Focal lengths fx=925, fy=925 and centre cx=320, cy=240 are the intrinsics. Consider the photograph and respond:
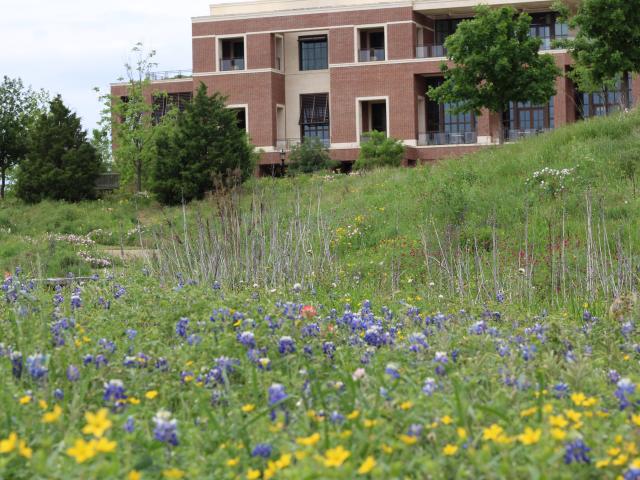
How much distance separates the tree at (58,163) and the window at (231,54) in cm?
1548

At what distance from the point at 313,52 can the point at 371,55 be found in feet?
10.9

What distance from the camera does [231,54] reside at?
4806 cm

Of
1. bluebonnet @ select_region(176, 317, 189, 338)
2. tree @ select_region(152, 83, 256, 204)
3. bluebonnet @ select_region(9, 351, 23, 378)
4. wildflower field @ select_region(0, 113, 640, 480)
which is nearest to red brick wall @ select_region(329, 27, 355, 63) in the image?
tree @ select_region(152, 83, 256, 204)

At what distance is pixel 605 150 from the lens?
17031 mm

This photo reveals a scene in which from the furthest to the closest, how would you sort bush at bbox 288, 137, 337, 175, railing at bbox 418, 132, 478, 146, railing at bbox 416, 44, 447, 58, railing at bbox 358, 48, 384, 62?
railing at bbox 358, 48, 384, 62 → railing at bbox 416, 44, 447, 58 → railing at bbox 418, 132, 478, 146 → bush at bbox 288, 137, 337, 175

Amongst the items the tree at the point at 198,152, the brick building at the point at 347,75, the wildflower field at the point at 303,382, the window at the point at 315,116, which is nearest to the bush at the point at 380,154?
the brick building at the point at 347,75

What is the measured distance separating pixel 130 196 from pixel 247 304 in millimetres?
27539

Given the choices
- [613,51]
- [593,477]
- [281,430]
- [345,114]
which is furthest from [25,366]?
[345,114]

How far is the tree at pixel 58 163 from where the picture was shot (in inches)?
1202

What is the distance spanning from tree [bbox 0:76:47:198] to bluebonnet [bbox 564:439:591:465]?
3667 centimetres

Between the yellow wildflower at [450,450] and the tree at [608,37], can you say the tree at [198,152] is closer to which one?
the tree at [608,37]

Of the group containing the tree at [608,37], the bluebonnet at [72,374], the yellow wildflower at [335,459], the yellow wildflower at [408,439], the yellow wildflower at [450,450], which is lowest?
the yellow wildflower at [450,450]

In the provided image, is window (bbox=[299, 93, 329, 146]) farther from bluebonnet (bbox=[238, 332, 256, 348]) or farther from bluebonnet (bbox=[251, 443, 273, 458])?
bluebonnet (bbox=[251, 443, 273, 458])

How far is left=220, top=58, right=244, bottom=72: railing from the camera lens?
4656 cm
